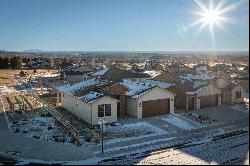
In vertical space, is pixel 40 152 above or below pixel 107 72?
below

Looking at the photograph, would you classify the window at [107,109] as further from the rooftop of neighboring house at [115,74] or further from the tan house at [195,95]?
the rooftop of neighboring house at [115,74]

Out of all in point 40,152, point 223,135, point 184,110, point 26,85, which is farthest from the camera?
point 26,85

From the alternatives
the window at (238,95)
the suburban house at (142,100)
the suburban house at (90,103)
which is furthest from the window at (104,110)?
the window at (238,95)

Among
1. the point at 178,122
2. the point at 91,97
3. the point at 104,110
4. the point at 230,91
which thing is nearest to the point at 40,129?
the point at 91,97

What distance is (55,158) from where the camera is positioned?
878 inches

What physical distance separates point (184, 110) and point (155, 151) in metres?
15.2

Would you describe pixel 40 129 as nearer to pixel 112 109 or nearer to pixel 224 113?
pixel 112 109

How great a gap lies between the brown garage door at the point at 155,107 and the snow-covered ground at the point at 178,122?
1.16m

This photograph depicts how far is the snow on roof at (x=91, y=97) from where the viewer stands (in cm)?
3150

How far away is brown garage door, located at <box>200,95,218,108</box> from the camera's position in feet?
129

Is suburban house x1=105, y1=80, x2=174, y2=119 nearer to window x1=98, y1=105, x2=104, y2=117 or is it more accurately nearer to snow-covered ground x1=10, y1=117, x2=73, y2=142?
window x1=98, y1=105, x2=104, y2=117

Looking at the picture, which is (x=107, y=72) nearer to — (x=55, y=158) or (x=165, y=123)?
(x=165, y=123)

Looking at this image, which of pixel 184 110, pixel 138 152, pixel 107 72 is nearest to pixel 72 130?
pixel 138 152

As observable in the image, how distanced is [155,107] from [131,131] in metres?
6.76
